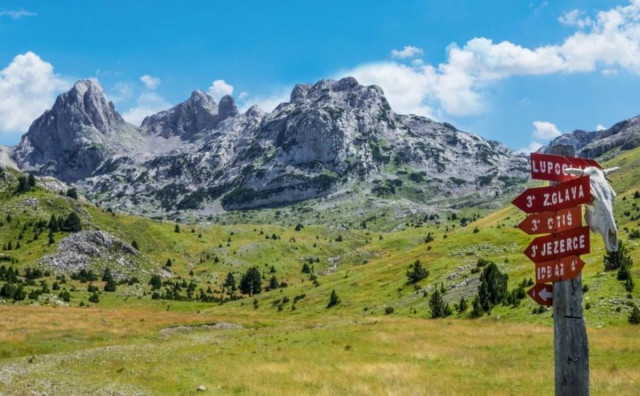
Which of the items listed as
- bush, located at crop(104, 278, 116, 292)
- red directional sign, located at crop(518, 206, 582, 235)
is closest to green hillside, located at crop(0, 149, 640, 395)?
bush, located at crop(104, 278, 116, 292)

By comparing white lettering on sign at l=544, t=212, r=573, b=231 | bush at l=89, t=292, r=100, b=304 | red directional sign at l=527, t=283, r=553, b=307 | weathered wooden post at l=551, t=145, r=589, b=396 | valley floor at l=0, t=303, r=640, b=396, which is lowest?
bush at l=89, t=292, r=100, b=304

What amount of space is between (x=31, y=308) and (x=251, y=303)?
42.0m

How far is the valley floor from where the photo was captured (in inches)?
1013

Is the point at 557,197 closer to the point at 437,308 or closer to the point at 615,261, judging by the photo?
the point at 437,308

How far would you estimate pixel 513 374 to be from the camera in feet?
87.2

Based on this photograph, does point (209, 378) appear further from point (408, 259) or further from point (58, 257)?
point (58, 257)

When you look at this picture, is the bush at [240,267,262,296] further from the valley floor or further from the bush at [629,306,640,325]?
the bush at [629,306,640,325]

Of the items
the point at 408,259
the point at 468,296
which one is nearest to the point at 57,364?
the point at 468,296

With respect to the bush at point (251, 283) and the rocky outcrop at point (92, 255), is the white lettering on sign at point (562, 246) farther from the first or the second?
the rocky outcrop at point (92, 255)

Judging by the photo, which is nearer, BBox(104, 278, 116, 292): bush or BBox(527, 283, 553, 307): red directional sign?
BBox(527, 283, 553, 307): red directional sign

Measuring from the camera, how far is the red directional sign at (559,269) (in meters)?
10.6

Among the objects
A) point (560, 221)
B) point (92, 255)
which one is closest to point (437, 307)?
point (560, 221)

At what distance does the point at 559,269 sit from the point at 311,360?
26.3 meters

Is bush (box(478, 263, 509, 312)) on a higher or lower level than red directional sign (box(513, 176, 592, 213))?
lower
